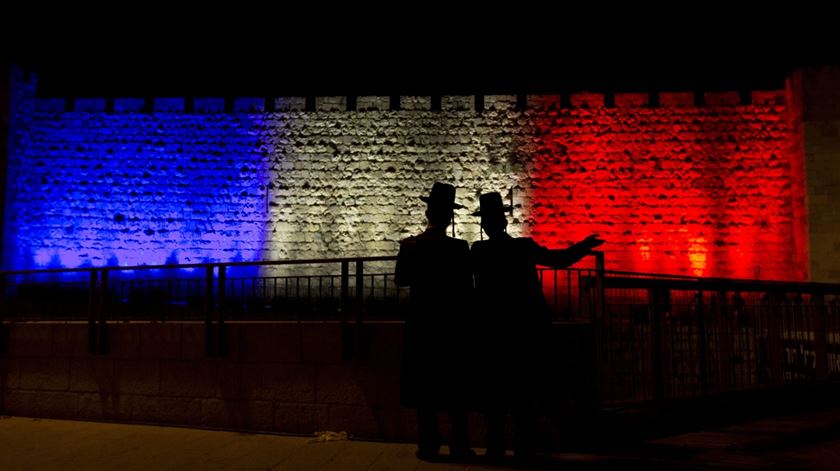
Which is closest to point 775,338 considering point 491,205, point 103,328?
point 491,205

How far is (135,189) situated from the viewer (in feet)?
45.4

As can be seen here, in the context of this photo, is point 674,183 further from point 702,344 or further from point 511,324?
point 511,324

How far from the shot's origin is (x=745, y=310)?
16.8 ft

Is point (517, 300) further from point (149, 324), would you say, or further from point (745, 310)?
point (149, 324)

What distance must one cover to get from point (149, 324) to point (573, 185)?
383 inches

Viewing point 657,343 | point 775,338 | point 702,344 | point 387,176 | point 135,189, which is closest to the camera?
point 657,343

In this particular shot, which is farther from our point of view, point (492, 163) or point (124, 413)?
point (492, 163)

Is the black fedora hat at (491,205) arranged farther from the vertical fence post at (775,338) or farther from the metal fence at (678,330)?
the vertical fence post at (775,338)

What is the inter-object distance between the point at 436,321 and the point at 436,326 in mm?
30

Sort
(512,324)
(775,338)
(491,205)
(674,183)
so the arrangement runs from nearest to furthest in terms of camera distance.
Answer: (512,324)
(491,205)
(775,338)
(674,183)

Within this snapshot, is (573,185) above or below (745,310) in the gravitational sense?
above

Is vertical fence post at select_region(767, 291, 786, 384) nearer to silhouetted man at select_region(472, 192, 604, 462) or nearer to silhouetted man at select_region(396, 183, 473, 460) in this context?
silhouetted man at select_region(472, 192, 604, 462)

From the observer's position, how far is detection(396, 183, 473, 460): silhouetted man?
3.61 m

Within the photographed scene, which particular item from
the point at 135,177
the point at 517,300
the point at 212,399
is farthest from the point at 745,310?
the point at 135,177
